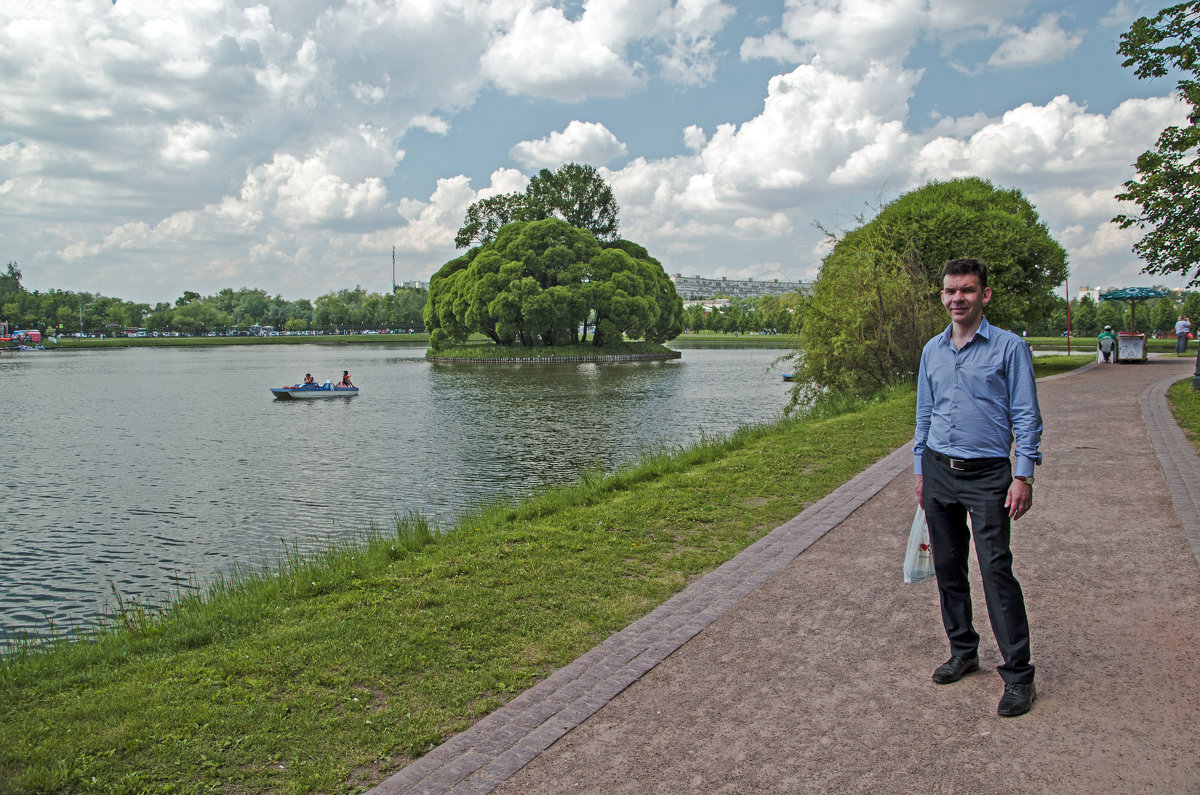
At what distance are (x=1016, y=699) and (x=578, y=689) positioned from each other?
234 cm

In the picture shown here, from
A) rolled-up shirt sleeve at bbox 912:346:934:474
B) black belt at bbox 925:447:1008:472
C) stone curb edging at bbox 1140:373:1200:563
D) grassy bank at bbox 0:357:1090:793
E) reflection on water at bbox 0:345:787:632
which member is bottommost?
reflection on water at bbox 0:345:787:632

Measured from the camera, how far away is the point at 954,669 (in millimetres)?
4520

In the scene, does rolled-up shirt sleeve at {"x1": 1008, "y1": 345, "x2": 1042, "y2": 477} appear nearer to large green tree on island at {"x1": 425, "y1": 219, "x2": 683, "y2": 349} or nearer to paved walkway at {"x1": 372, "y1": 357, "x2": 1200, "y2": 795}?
paved walkway at {"x1": 372, "y1": 357, "x2": 1200, "y2": 795}

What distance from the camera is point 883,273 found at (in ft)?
82.1

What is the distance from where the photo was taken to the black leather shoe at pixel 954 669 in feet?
14.8

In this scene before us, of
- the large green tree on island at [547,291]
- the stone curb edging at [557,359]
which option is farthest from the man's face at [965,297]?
the stone curb edging at [557,359]

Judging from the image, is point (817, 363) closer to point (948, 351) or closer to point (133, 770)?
point (948, 351)

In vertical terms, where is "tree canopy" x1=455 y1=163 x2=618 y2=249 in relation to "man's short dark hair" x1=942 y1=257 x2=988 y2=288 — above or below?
above

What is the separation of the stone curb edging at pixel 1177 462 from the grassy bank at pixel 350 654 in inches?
147

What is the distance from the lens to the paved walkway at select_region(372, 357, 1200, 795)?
3660mm

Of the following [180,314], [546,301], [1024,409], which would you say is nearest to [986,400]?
[1024,409]

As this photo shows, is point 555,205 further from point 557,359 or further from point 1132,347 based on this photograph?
point 1132,347

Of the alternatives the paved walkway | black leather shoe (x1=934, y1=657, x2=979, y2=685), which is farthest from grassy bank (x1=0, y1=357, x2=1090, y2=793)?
black leather shoe (x1=934, y1=657, x2=979, y2=685)

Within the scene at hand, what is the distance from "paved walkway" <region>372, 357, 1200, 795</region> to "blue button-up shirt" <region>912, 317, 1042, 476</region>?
1.32 m
